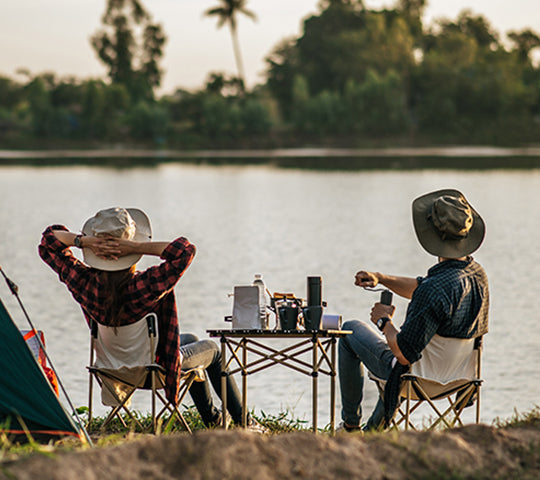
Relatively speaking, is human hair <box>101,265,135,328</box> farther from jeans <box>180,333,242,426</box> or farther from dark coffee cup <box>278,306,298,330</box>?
dark coffee cup <box>278,306,298,330</box>

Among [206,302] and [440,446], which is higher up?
[440,446]

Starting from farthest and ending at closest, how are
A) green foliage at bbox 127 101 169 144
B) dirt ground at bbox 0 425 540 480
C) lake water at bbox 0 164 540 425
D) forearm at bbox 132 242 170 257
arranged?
green foliage at bbox 127 101 169 144 < lake water at bbox 0 164 540 425 < forearm at bbox 132 242 170 257 < dirt ground at bbox 0 425 540 480

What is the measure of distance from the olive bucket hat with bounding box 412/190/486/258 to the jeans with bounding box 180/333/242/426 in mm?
1035

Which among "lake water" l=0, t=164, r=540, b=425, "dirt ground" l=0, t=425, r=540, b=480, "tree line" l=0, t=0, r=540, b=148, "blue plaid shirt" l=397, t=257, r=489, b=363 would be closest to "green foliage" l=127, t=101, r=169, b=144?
"tree line" l=0, t=0, r=540, b=148

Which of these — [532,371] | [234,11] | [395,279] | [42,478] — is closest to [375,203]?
[532,371]

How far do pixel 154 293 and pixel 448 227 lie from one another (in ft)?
3.82

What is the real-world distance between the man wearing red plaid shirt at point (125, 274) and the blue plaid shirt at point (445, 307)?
2.92 ft

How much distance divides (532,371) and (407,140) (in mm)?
63866

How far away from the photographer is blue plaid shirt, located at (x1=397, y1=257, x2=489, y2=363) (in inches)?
141

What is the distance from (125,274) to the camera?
378 cm

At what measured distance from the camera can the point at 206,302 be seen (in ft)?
30.2

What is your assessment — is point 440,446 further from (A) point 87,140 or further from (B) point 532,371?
(A) point 87,140

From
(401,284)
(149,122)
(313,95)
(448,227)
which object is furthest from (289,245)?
(313,95)

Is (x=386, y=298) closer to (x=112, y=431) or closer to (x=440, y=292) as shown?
(x=440, y=292)
